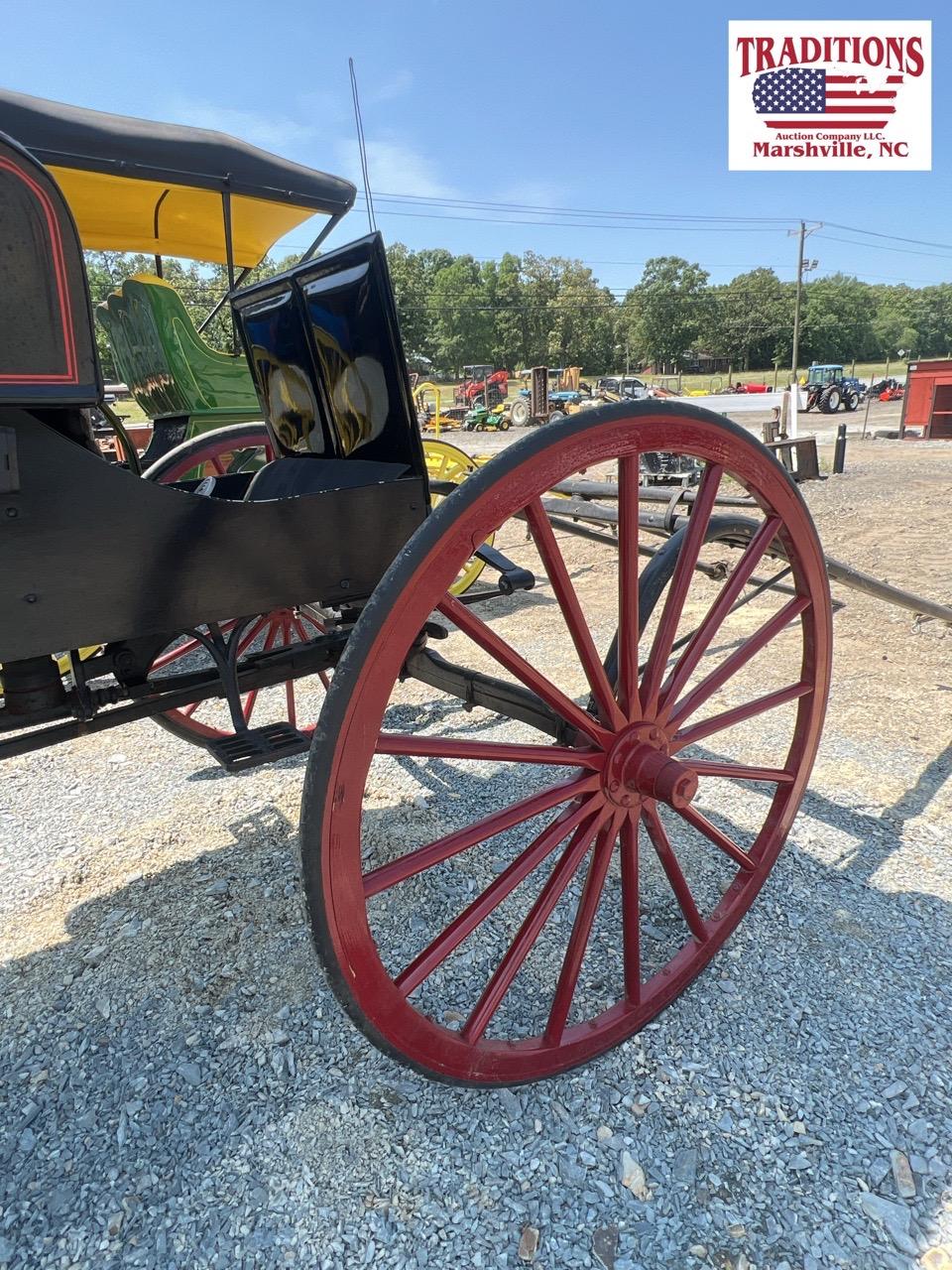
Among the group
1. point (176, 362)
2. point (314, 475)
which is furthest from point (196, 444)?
point (314, 475)

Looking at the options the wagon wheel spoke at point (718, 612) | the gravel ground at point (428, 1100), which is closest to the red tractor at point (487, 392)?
the gravel ground at point (428, 1100)

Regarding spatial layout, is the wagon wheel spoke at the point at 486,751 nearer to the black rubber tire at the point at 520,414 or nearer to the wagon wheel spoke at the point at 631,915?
the wagon wheel spoke at the point at 631,915

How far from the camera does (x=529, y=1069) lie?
162 centimetres

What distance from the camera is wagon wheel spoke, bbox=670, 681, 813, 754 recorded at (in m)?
1.87

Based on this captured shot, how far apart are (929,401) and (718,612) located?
20.4 metres

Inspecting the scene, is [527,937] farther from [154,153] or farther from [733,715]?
[154,153]

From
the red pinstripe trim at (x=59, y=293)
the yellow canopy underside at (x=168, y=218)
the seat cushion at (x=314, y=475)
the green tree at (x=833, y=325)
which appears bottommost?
the seat cushion at (x=314, y=475)

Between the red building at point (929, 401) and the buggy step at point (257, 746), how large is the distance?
1974 centimetres

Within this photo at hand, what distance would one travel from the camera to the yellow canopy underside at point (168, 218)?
3.39 meters

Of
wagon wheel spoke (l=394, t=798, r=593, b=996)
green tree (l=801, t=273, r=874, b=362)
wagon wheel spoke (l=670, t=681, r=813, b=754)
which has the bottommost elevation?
wagon wheel spoke (l=394, t=798, r=593, b=996)

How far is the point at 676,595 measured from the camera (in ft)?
5.95

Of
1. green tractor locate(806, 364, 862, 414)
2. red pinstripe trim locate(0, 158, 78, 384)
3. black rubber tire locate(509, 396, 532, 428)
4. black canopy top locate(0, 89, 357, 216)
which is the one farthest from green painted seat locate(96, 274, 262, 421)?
green tractor locate(806, 364, 862, 414)

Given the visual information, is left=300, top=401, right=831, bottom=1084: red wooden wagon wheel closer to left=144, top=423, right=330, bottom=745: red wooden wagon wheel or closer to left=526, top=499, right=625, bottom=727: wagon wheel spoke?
left=526, top=499, right=625, bottom=727: wagon wheel spoke

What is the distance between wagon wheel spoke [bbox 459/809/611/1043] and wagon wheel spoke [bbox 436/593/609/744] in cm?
22
